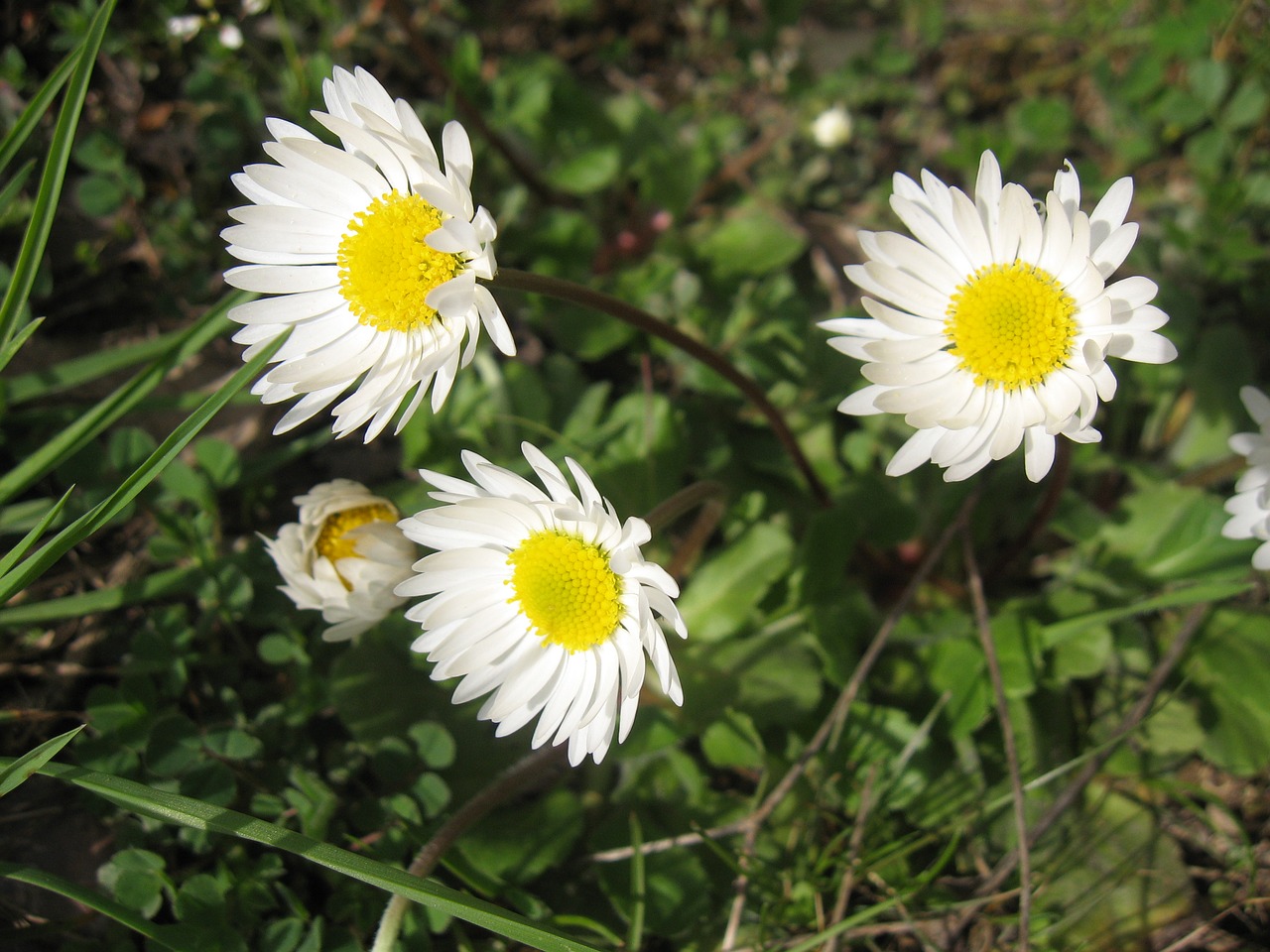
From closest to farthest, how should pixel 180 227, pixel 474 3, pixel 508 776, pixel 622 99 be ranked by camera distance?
pixel 508 776 → pixel 180 227 → pixel 622 99 → pixel 474 3

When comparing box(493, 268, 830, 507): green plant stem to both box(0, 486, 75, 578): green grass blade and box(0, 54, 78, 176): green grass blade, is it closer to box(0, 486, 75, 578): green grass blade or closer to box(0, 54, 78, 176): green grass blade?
box(0, 486, 75, 578): green grass blade

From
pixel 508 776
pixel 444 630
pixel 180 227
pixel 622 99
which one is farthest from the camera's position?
pixel 622 99

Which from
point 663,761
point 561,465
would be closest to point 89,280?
point 561,465

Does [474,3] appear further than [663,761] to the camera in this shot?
Yes

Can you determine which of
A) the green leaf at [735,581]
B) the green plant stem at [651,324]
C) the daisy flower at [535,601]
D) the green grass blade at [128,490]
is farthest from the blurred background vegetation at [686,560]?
the daisy flower at [535,601]

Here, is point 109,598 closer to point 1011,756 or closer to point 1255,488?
point 1011,756

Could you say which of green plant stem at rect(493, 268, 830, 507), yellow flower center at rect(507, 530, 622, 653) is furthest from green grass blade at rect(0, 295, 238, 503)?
yellow flower center at rect(507, 530, 622, 653)

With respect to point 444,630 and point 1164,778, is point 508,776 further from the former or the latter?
point 1164,778
